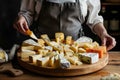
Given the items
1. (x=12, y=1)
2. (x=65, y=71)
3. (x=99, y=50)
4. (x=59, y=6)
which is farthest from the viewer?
(x=12, y=1)

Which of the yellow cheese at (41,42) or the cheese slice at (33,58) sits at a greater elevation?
the yellow cheese at (41,42)

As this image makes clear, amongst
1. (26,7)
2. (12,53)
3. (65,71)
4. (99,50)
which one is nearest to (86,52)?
(99,50)

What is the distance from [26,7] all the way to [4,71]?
0.49m

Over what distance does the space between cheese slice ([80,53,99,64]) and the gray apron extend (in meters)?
0.35

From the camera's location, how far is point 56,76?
1.10 m

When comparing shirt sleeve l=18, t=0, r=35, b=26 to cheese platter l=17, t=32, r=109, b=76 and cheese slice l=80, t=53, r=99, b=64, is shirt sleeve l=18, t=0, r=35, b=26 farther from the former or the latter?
cheese slice l=80, t=53, r=99, b=64

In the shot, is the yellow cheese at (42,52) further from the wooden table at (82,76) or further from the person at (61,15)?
the person at (61,15)

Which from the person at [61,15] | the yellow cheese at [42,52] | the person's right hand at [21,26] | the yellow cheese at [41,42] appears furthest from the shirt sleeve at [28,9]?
the yellow cheese at [42,52]

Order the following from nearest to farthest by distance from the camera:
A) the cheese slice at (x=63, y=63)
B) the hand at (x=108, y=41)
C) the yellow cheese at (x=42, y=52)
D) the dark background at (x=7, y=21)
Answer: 1. the cheese slice at (x=63, y=63)
2. the yellow cheese at (x=42, y=52)
3. the hand at (x=108, y=41)
4. the dark background at (x=7, y=21)

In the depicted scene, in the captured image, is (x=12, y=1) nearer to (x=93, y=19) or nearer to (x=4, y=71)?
(x=93, y=19)

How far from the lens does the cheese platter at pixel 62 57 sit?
1088 mm

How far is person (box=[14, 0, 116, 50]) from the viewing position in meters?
1.46

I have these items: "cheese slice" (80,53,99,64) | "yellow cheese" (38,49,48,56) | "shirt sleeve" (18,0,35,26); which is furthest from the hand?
"shirt sleeve" (18,0,35,26)

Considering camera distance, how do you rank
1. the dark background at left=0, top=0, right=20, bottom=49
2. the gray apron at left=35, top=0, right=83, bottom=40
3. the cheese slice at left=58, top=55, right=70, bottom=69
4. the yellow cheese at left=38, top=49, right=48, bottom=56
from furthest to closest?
1. the dark background at left=0, top=0, right=20, bottom=49
2. the gray apron at left=35, top=0, right=83, bottom=40
3. the yellow cheese at left=38, top=49, right=48, bottom=56
4. the cheese slice at left=58, top=55, right=70, bottom=69
